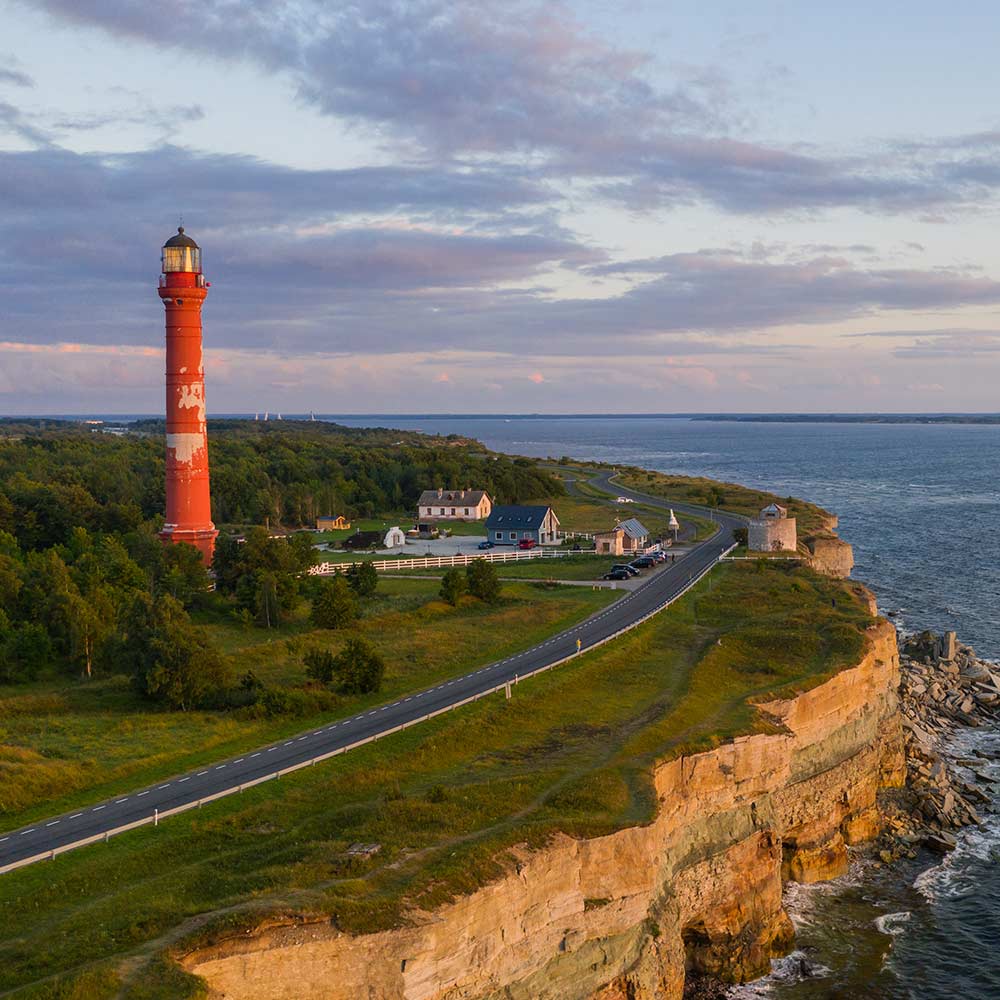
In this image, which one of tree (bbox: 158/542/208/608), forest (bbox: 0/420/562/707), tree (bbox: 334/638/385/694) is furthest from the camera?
tree (bbox: 158/542/208/608)

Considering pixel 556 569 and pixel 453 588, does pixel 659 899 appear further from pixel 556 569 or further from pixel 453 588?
pixel 556 569

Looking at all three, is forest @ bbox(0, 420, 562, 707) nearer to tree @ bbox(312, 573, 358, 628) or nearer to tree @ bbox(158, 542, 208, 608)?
tree @ bbox(158, 542, 208, 608)

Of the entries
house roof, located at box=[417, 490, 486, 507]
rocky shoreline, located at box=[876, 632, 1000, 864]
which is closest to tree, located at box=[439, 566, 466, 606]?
rocky shoreline, located at box=[876, 632, 1000, 864]

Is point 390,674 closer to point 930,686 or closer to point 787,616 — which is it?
point 787,616

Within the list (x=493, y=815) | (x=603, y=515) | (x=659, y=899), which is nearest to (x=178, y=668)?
(x=493, y=815)

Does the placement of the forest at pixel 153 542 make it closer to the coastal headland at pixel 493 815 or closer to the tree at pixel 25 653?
the tree at pixel 25 653

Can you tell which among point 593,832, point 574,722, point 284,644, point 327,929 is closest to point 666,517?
point 284,644
